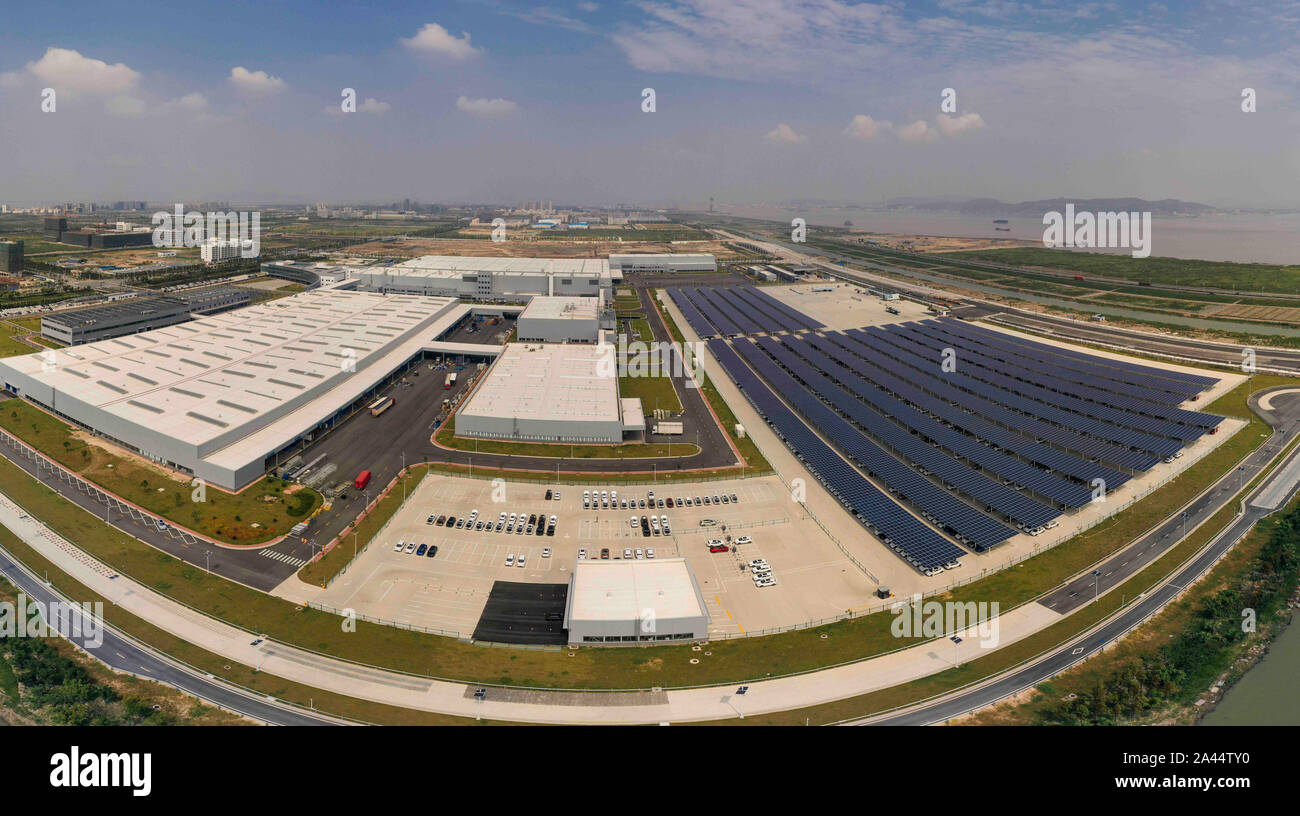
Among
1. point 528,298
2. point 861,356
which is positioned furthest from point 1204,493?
point 528,298

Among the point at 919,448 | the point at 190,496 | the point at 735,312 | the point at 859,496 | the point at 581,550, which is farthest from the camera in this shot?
the point at 735,312

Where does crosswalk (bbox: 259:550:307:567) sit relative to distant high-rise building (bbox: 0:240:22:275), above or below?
below

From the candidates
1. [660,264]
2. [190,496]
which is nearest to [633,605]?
[190,496]

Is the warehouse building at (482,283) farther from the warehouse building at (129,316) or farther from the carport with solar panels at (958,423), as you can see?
the carport with solar panels at (958,423)

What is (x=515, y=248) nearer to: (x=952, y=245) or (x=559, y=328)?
(x=559, y=328)

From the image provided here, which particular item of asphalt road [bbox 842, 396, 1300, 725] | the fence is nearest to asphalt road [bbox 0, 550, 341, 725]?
the fence

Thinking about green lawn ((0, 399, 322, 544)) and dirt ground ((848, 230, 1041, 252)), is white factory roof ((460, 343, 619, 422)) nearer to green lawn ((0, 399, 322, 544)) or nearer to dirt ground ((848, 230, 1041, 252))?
green lawn ((0, 399, 322, 544))
